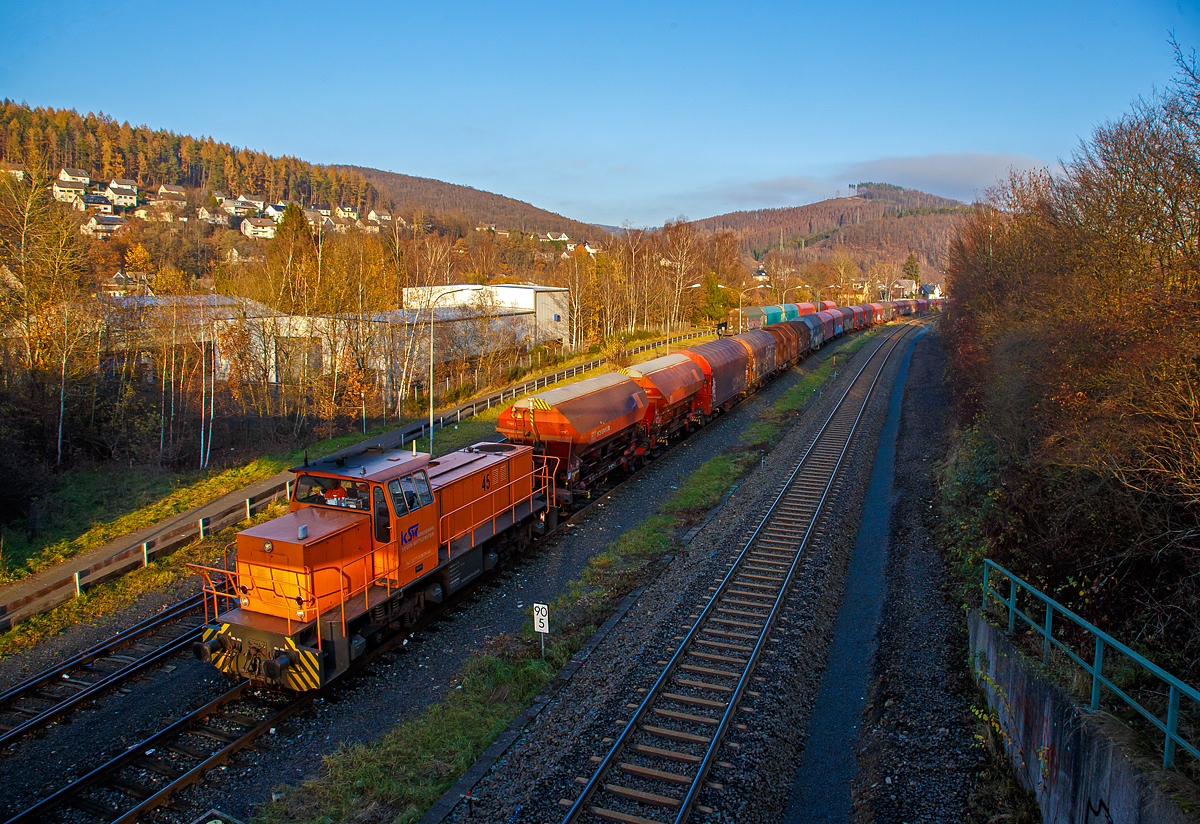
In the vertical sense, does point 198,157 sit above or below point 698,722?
above

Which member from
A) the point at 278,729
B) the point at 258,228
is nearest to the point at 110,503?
the point at 278,729

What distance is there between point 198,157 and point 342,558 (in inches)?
7715

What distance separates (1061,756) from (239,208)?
172902 millimetres

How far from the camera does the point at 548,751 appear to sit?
28.1 ft

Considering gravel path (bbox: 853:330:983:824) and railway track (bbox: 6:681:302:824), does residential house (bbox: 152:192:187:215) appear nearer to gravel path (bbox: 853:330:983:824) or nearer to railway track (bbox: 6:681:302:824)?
railway track (bbox: 6:681:302:824)

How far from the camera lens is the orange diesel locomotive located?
9617mm

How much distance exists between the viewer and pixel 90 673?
10805mm

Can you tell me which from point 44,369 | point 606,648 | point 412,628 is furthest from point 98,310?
point 606,648

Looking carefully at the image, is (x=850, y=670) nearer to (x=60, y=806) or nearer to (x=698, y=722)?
(x=698, y=722)

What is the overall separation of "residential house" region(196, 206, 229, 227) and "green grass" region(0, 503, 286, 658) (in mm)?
108188

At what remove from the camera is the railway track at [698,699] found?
7617 millimetres

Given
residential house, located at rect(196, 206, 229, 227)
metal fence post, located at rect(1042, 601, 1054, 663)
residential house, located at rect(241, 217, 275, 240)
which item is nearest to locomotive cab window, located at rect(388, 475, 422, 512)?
metal fence post, located at rect(1042, 601, 1054, 663)

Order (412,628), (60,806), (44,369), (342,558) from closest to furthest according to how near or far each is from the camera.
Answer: (60,806) < (342,558) < (412,628) < (44,369)

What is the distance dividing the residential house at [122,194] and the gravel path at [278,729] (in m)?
154
